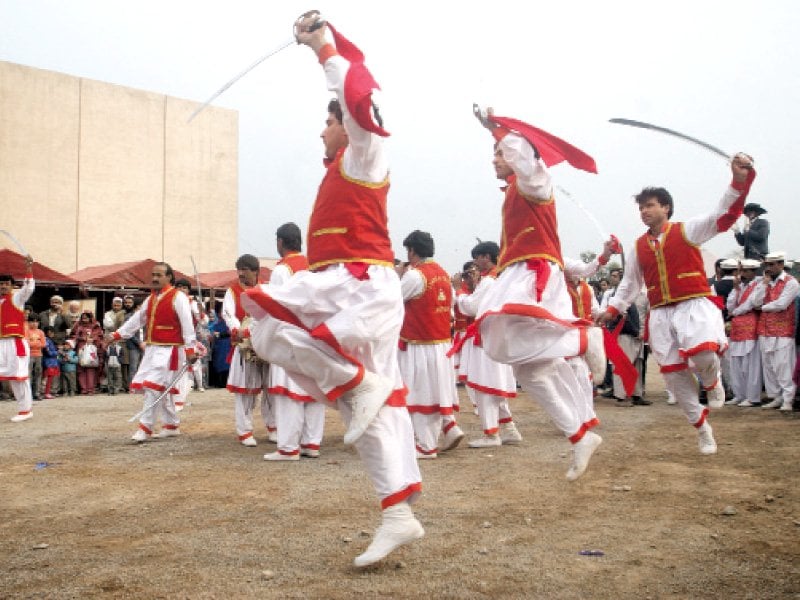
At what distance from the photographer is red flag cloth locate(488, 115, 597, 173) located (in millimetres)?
4938

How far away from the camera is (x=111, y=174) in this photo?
25.4 m

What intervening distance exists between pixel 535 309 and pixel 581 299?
571cm

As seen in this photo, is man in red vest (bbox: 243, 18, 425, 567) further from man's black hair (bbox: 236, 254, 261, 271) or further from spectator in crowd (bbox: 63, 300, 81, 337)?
spectator in crowd (bbox: 63, 300, 81, 337)

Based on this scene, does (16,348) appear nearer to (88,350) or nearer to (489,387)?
(88,350)

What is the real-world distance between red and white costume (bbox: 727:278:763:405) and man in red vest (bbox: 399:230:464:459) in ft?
→ 20.6

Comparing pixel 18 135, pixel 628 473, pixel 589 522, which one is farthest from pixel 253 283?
pixel 18 135

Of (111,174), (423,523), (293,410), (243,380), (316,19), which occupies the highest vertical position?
(111,174)

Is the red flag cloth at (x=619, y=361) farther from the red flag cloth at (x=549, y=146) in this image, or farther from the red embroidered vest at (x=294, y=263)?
the red embroidered vest at (x=294, y=263)

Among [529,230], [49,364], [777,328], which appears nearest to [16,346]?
[49,364]

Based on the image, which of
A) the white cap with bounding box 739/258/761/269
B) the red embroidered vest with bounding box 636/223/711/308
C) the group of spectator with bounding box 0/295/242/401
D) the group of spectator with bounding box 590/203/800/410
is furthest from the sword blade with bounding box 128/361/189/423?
the white cap with bounding box 739/258/761/269

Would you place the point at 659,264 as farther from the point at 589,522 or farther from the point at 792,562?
the point at 792,562

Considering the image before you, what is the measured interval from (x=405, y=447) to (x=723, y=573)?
155 centimetres

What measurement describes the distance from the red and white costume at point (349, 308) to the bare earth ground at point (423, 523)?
0.55m

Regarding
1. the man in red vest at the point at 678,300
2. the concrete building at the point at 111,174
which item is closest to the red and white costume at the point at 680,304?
the man in red vest at the point at 678,300
